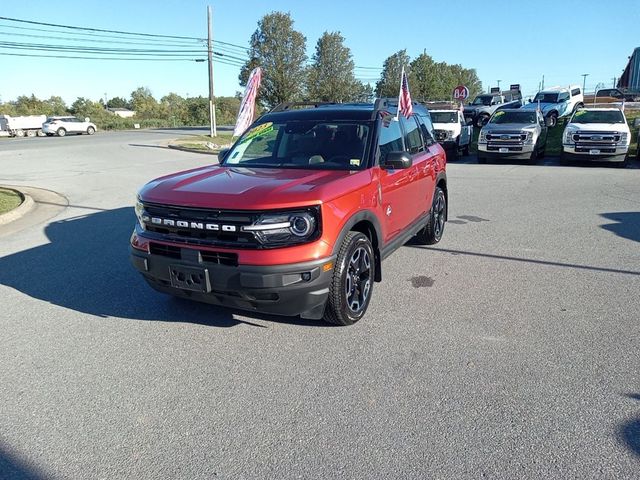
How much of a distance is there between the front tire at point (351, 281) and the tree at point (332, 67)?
159 ft

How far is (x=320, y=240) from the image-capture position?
12.0ft

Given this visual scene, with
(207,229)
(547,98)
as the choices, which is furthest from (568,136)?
(207,229)

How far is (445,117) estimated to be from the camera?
19562 millimetres

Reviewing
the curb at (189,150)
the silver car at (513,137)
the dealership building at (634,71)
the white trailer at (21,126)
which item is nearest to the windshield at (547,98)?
the silver car at (513,137)

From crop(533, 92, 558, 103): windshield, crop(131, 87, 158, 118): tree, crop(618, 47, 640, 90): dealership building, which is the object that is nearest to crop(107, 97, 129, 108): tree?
crop(131, 87, 158, 118): tree

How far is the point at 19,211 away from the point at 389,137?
731cm

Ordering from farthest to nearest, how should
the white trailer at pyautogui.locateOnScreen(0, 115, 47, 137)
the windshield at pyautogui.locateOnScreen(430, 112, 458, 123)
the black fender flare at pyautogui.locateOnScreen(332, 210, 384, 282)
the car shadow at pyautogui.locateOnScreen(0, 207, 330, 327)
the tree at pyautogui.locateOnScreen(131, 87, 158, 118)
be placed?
1. the tree at pyautogui.locateOnScreen(131, 87, 158, 118)
2. the white trailer at pyautogui.locateOnScreen(0, 115, 47, 137)
3. the windshield at pyautogui.locateOnScreen(430, 112, 458, 123)
4. the car shadow at pyautogui.locateOnScreen(0, 207, 330, 327)
5. the black fender flare at pyautogui.locateOnScreen(332, 210, 384, 282)

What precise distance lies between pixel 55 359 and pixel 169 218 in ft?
4.54

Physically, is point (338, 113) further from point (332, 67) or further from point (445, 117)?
point (332, 67)

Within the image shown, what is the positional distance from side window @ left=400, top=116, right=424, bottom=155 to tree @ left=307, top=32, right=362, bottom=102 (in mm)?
46297

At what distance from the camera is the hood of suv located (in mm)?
3586

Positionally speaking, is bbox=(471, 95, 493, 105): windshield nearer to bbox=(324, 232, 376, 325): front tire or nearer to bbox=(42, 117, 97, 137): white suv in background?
bbox=(42, 117, 97, 137): white suv in background

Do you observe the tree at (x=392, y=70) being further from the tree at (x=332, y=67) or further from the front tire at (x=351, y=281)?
the front tire at (x=351, y=281)

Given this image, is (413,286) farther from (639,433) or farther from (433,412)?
(639,433)
